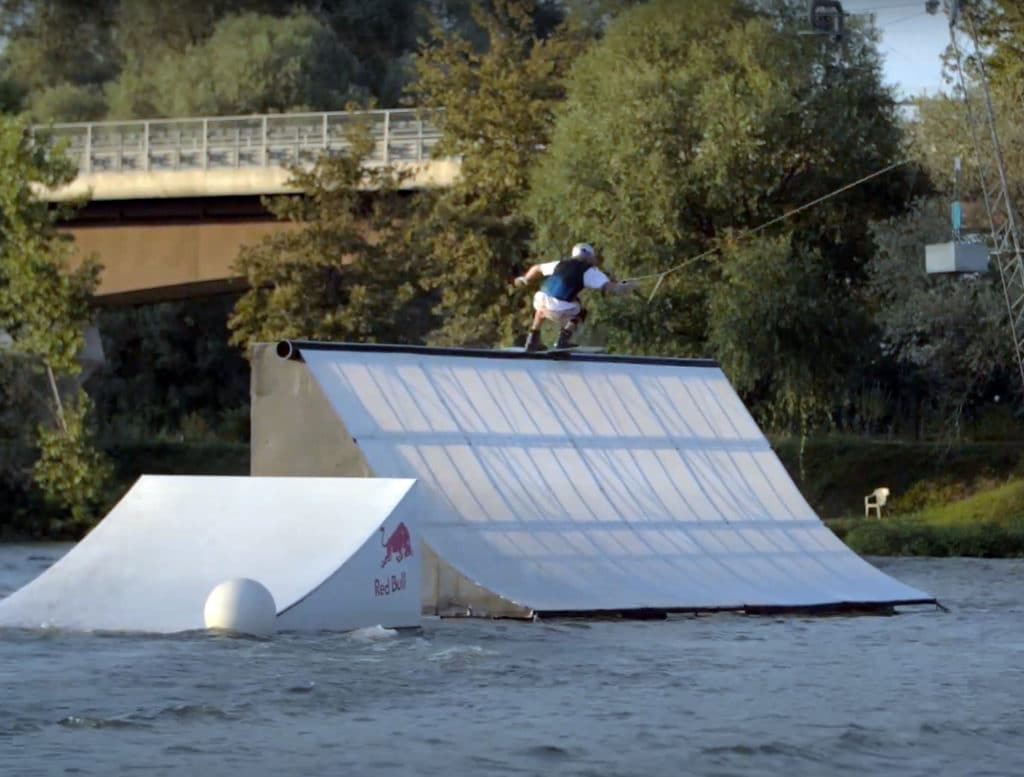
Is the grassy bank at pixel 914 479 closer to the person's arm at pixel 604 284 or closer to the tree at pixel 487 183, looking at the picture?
the tree at pixel 487 183

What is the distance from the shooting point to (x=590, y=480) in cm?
2227

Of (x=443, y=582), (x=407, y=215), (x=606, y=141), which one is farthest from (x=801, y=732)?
(x=407, y=215)

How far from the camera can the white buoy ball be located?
17.6 metres

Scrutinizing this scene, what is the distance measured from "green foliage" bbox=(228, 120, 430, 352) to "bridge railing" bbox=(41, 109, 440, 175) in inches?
46.0

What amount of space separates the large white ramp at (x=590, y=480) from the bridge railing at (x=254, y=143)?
2882cm

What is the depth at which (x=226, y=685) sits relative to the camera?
1504 centimetres

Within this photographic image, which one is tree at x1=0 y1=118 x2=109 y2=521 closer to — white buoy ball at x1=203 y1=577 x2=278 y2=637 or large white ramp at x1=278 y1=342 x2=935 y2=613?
large white ramp at x1=278 y1=342 x2=935 y2=613

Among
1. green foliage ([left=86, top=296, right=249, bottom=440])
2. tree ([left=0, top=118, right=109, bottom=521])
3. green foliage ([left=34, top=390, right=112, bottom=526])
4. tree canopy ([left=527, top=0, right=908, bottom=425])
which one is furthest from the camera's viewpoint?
green foliage ([left=86, top=296, right=249, bottom=440])

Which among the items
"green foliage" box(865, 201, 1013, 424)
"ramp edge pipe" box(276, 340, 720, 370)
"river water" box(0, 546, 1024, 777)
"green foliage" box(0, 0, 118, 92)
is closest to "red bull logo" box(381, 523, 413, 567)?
"river water" box(0, 546, 1024, 777)

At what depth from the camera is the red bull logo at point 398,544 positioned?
18.9 metres

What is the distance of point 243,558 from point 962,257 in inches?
743

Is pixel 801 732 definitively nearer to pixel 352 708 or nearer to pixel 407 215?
pixel 352 708

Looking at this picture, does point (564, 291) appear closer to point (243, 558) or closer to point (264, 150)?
point (243, 558)

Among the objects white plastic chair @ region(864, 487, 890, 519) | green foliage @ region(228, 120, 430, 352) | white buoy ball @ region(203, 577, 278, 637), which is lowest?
white buoy ball @ region(203, 577, 278, 637)
